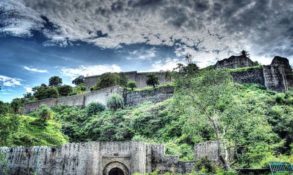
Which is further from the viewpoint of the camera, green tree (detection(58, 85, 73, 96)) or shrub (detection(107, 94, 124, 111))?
green tree (detection(58, 85, 73, 96))

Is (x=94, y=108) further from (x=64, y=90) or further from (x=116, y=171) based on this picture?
(x=116, y=171)

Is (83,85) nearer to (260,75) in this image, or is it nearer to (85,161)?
(260,75)

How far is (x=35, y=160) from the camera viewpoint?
66.6 ft

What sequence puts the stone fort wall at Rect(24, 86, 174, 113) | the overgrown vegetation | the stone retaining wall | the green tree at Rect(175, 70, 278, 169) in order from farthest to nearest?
1. the stone fort wall at Rect(24, 86, 174, 113)
2. the stone retaining wall
3. the overgrown vegetation
4. the green tree at Rect(175, 70, 278, 169)

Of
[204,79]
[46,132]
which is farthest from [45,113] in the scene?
[204,79]

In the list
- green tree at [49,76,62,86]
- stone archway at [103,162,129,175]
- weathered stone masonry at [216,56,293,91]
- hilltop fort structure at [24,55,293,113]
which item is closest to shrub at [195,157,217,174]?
stone archway at [103,162,129,175]

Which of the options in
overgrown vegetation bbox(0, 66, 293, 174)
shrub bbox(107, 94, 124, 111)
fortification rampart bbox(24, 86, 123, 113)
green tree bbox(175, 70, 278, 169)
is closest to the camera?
green tree bbox(175, 70, 278, 169)

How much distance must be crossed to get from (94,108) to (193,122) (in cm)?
2945

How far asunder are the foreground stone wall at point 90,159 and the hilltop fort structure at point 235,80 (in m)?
10.8

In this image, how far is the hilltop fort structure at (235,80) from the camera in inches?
1540

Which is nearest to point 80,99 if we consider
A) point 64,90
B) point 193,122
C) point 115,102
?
point 115,102

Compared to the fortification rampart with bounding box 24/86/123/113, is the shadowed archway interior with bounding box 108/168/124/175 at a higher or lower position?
lower

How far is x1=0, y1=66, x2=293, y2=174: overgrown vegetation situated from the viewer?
18.2m

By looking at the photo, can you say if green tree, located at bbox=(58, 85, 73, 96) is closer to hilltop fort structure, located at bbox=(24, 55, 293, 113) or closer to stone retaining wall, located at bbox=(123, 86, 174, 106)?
hilltop fort structure, located at bbox=(24, 55, 293, 113)
